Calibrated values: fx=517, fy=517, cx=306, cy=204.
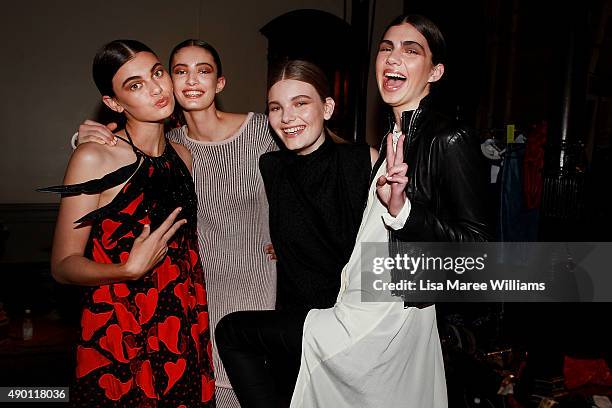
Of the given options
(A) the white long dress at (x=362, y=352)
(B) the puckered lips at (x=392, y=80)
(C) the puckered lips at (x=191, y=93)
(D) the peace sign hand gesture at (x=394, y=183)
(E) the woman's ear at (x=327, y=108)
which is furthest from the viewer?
(C) the puckered lips at (x=191, y=93)

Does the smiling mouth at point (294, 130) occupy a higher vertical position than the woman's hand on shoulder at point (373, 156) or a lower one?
higher

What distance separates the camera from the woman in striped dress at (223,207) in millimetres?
2041

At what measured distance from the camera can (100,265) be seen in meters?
1.61

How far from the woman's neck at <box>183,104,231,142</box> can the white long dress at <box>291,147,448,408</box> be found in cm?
83

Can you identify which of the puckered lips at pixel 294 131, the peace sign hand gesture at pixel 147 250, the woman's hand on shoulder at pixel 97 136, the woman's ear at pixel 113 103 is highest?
the woman's ear at pixel 113 103

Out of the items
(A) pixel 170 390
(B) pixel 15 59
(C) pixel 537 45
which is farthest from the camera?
(C) pixel 537 45

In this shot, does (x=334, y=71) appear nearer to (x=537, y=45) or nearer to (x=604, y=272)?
(x=537, y=45)

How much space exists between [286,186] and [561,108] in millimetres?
2581

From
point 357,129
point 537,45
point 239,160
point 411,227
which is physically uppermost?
point 537,45

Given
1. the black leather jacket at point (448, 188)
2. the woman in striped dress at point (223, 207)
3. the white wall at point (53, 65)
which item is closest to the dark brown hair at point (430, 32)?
the black leather jacket at point (448, 188)

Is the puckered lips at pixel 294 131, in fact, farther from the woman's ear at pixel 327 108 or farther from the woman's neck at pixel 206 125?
the woman's neck at pixel 206 125

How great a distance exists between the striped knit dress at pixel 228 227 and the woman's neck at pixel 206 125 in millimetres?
36

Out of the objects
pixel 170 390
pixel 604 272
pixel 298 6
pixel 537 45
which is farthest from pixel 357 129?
pixel 170 390

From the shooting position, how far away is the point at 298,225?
176 cm
